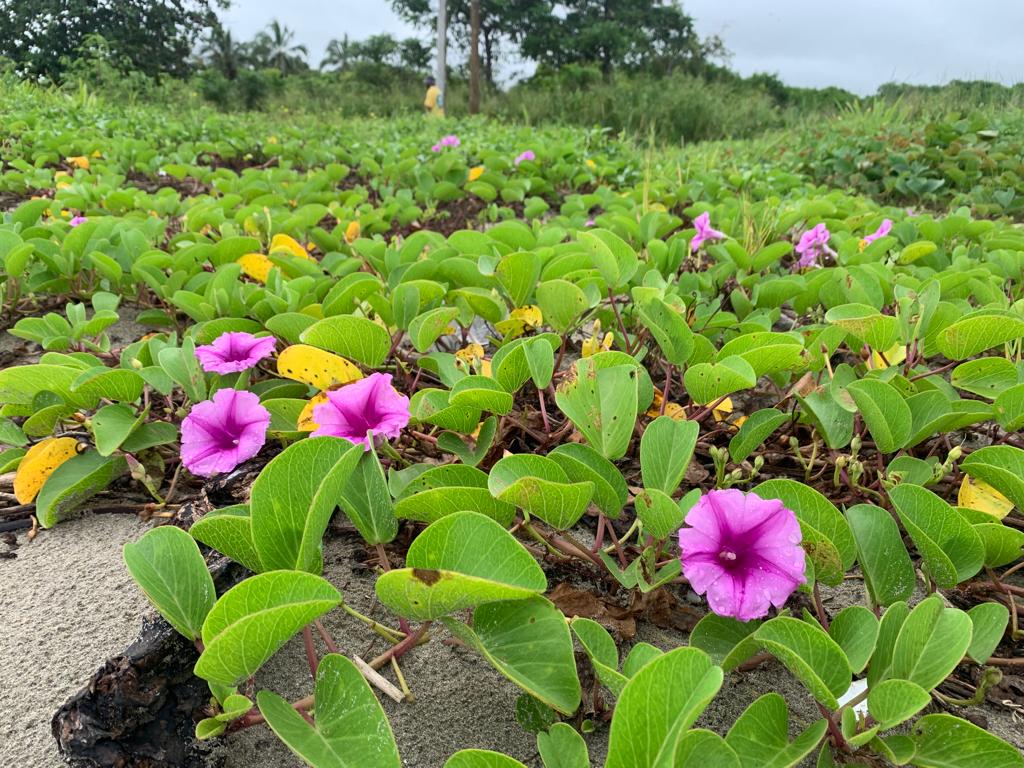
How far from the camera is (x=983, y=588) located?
1.08 m

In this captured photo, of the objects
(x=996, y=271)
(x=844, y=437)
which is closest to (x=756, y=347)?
(x=844, y=437)

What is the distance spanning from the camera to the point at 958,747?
734 millimetres

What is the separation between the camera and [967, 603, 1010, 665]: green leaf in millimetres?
836

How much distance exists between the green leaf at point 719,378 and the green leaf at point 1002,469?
1.02ft

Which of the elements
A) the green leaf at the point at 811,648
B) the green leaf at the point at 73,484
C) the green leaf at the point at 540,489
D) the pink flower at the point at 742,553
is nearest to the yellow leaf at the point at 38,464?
the green leaf at the point at 73,484

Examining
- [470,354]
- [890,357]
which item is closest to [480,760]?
[470,354]

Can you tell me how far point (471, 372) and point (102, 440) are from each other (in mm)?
668

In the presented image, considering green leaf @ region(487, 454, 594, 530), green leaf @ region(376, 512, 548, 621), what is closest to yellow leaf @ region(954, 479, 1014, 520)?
green leaf @ region(487, 454, 594, 530)

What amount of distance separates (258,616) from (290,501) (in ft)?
0.72

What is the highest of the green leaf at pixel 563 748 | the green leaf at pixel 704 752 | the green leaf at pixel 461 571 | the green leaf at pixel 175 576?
the green leaf at pixel 461 571

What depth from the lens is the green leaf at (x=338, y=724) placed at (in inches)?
27.8

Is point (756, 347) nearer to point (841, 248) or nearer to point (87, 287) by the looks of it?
point (841, 248)

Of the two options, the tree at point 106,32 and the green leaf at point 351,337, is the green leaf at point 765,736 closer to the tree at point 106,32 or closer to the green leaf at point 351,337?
the green leaf at point 351,337

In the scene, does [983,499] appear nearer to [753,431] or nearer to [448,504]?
[753,431]
